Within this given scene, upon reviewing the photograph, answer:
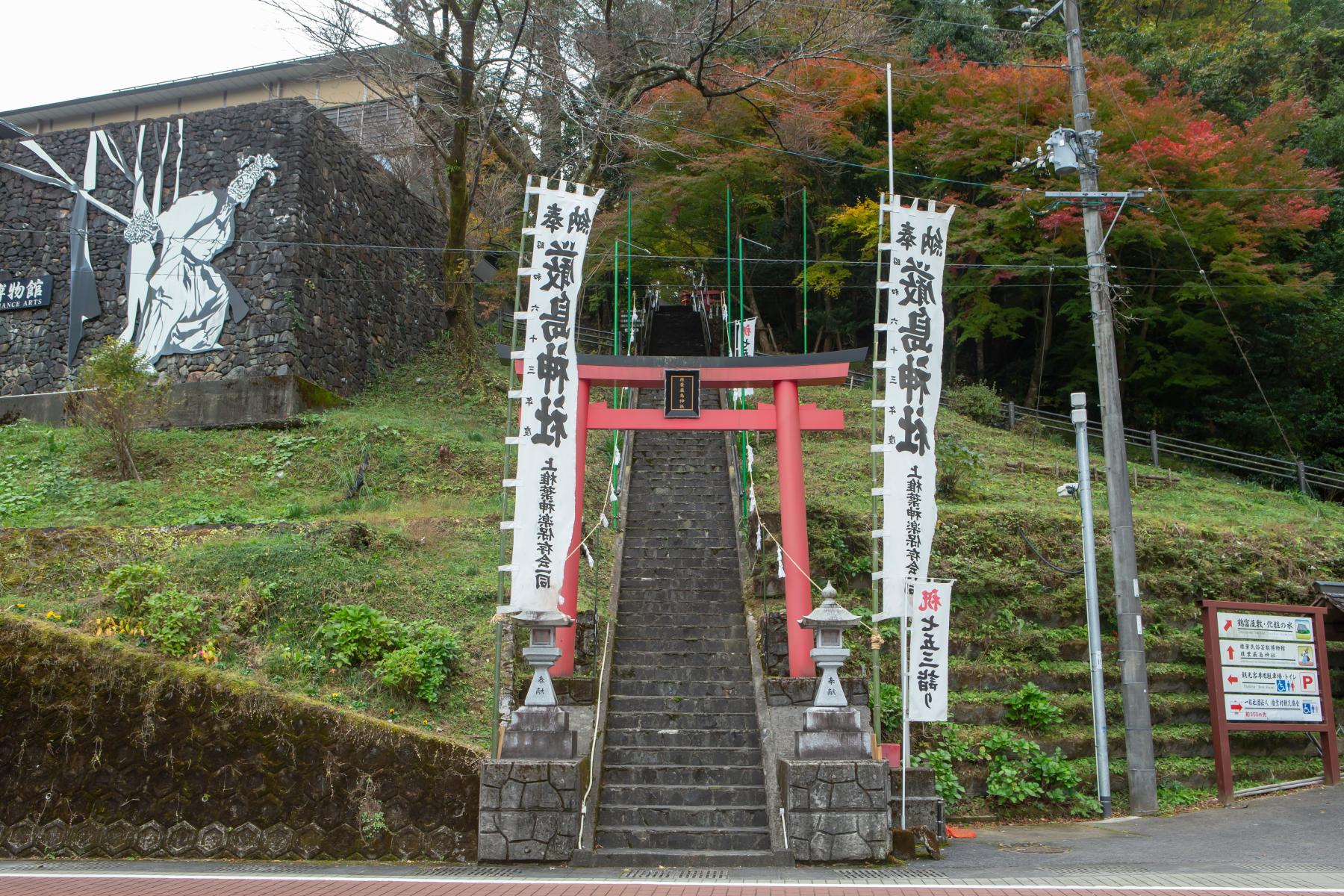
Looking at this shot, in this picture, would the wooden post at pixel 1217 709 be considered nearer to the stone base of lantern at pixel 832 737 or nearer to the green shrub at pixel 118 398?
the stone base of lantern at pixel 832 737

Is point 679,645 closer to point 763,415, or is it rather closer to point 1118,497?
point 763,415

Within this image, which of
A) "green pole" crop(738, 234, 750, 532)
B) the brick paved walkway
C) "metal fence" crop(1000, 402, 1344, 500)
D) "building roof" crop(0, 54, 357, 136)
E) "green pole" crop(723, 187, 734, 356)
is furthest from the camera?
"building roof" crop(0, 54, 357, 136)

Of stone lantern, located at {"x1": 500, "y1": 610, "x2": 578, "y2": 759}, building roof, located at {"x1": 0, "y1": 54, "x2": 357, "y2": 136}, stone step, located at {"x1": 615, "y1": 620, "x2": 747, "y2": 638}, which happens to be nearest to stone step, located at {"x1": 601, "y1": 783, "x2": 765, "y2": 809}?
stone lantern, located at {"x1": 500, "y1": 610, "x2": 578, "y2": 759}

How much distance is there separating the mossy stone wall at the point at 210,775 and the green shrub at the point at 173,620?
65 cm

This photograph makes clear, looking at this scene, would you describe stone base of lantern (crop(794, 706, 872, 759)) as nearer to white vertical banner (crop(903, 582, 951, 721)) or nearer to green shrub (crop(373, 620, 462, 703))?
white vertical banner (crop(903, 582, 951, 721))

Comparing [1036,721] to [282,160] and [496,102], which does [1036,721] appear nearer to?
[496,102]

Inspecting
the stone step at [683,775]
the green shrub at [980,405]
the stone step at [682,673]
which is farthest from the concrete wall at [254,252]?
the green shrub at [980,405]

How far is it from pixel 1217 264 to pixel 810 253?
10869 millimetres

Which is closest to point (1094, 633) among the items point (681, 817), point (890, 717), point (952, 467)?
point (890, 717)

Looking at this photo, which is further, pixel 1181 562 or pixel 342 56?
pixel 342 56

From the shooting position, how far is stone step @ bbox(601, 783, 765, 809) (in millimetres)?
9523

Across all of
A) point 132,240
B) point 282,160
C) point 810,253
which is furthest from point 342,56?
point 810,253

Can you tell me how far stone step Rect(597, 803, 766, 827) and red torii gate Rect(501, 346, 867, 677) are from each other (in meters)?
1.93

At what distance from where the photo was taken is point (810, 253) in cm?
2859
